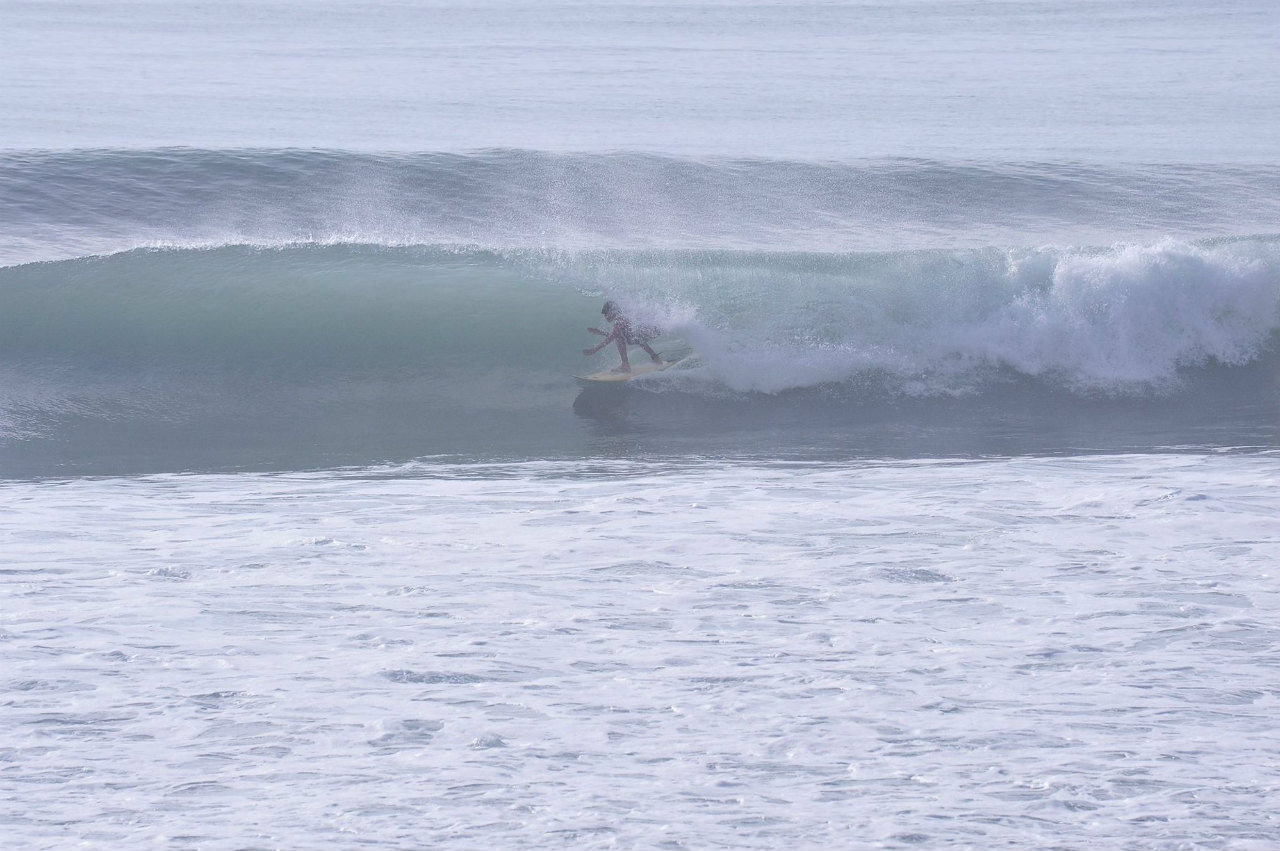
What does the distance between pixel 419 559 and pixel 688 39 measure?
87.1ft

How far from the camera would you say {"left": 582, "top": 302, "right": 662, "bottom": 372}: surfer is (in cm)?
982

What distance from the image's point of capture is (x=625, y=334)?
9922mm

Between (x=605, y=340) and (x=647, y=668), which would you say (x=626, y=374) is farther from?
(x=647, y=668)

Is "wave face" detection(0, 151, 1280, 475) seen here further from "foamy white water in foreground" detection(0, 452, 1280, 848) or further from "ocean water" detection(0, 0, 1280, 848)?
"foamy white water in foreground" detection(0, 452, 1280, 848)

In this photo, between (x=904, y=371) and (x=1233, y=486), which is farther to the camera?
(x=904, y=371)

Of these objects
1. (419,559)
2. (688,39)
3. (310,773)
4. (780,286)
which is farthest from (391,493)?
(688,39)

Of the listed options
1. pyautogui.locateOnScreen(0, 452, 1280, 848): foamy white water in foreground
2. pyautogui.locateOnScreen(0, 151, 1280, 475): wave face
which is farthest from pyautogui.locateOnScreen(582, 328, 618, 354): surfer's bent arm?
pyautogui.locateOnScreen(0, 452, 1280, 848): foamy white water in foreground

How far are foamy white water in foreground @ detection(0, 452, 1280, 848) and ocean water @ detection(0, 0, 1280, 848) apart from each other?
23 millimetres

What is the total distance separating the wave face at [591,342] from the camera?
29.2 ft

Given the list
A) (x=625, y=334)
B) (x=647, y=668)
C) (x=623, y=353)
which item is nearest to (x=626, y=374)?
(x=623, y=353)

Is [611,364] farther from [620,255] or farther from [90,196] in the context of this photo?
[90,196]

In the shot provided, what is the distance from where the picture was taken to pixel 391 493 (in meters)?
7.41

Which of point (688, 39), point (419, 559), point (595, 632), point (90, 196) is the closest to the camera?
point (595, 632)

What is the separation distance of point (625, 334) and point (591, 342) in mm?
700
